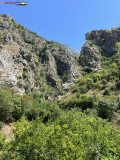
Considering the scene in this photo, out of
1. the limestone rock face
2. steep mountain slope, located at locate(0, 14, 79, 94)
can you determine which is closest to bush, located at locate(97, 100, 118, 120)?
steep mountain slope, located at locate(0, 14, 79, 94)

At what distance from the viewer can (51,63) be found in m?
48.5

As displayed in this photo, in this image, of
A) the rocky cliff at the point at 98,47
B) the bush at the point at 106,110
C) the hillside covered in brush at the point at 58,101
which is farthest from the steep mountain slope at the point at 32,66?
the bush at the point at 106,110

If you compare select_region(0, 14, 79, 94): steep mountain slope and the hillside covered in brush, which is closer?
the hillside covered in brush

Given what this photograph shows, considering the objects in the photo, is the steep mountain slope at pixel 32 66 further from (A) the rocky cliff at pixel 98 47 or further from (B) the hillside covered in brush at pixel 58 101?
(A) the rocky cliff at pixel 98 47

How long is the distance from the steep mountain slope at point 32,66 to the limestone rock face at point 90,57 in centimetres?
645

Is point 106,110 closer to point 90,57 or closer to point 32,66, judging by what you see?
point 32,66

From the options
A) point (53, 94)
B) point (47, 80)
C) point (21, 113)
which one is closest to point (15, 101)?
point (21, 113)

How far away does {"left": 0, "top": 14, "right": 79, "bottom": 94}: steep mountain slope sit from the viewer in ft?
99.6

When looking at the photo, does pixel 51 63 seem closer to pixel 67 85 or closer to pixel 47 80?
pixel 47 80

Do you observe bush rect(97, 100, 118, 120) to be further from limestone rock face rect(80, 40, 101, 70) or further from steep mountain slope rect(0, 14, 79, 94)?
limestone rock face rect(80, 40, 101, 70)

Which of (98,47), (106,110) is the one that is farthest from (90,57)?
(106,110)

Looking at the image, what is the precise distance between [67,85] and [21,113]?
3312 cm

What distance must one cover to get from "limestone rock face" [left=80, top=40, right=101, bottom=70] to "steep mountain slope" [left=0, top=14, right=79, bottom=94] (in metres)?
6.45

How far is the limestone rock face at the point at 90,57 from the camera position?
172 ft
